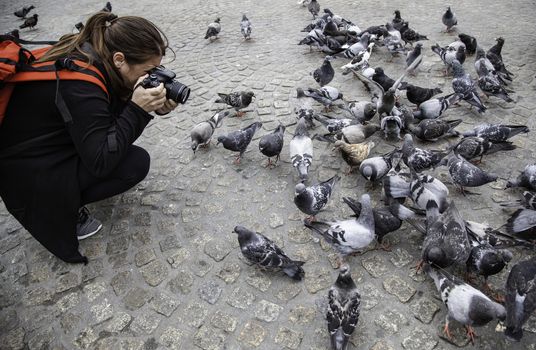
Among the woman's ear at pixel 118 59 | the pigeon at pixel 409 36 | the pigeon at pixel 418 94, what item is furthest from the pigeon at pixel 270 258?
the pigeon at pixel 409 36

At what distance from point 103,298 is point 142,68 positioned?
8.33 feet

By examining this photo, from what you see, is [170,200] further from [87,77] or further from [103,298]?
[87,77]

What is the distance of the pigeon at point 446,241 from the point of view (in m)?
3.38

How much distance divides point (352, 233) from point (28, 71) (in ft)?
11.9

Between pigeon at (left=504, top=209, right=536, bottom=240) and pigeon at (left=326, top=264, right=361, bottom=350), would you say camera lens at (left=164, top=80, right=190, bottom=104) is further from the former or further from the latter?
pigeon at (left=504, top=209, right=536, bottom=240)

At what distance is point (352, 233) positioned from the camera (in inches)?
147

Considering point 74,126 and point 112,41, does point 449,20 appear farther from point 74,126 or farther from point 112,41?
point 74,126

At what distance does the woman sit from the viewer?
3.21 m

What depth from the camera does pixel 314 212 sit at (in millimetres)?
4230

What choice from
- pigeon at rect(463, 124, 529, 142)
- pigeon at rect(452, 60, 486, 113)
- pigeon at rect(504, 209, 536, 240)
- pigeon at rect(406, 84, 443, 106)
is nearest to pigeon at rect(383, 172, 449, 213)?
pigeon at rect(504, 209, 536, 240)

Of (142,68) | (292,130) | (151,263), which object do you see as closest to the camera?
(142,68)

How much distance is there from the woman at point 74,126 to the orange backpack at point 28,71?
2.5 inches

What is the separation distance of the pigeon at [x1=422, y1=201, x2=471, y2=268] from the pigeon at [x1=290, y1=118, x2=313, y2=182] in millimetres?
1775

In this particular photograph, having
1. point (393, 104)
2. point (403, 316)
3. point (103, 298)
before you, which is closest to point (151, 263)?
point (103, 298)
